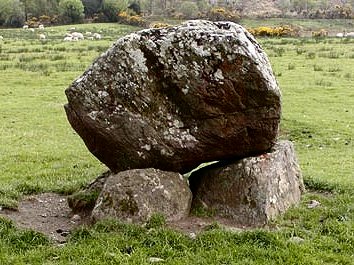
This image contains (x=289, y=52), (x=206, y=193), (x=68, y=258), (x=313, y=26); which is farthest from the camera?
(x=313, y=26)

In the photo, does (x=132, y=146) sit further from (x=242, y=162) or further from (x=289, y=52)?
(x=289, y=52)

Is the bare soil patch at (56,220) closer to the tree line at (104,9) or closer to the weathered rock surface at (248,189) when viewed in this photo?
the weathered rock surface at (248,189)

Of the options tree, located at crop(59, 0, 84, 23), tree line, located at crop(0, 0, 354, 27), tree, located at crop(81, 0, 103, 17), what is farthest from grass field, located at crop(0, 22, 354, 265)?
tree, located at crop(81, 0, 103, 17)

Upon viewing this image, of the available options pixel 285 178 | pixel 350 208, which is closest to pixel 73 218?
pixel 285 178

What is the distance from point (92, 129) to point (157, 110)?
1.20 metres

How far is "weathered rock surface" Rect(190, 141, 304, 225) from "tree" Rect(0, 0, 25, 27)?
94.2 m

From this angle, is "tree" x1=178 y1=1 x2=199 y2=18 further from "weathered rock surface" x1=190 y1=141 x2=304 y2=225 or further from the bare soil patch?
"weathered rock surface" x1=190 y1=141 x2=304 y2=225

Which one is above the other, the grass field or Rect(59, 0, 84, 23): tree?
Rect(59, 0, 84, 23): tree

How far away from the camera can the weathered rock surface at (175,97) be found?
1005 centimetres

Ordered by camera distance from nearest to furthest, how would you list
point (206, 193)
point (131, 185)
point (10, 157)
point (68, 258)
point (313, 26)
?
point (68, 258) < point (131, 185) < point (206, 193) < point (10, 157) < point (313, 26)

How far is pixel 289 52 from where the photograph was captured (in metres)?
43.2

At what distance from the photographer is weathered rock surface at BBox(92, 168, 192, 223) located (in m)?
9.80

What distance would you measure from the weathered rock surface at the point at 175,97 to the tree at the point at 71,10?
96.7m

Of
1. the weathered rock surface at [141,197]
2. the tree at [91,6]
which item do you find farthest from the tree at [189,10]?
the weathered rock surface at [141,197]
